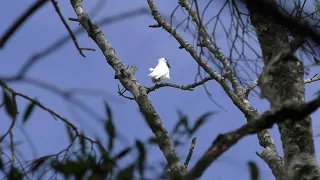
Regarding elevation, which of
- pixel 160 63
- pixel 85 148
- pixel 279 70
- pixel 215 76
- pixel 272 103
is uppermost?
pixel 160 63

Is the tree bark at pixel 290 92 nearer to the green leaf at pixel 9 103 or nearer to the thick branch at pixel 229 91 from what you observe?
the green leaf at pixel 9 103

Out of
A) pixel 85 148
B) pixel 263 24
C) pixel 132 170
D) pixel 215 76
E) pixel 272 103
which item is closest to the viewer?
pixel 132 170

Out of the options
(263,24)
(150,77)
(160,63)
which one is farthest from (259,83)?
(160,63)

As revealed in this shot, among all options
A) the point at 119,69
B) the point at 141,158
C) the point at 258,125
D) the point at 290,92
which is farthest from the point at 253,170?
the point at 119,69

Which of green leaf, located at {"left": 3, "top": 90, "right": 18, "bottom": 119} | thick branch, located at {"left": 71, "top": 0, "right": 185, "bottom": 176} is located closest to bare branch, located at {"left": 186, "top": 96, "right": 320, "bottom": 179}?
green leaf, located at {"left": 3, "top": 90, "right": 18, "bottom": 119}

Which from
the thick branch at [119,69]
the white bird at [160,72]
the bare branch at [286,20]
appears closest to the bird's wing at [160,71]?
the white bird at [160,72]

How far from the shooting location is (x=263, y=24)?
2775mm

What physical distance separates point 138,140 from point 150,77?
6.18 m

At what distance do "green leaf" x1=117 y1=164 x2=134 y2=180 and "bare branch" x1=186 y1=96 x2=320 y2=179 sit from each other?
181 mm

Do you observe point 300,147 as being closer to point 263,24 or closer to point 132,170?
point 263,24

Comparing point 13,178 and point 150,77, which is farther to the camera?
point 150,77

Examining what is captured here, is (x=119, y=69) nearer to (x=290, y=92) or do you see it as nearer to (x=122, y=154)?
(x=290, y=92)

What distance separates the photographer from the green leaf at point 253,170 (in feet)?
5.07

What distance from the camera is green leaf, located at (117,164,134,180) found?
155 centimetres
